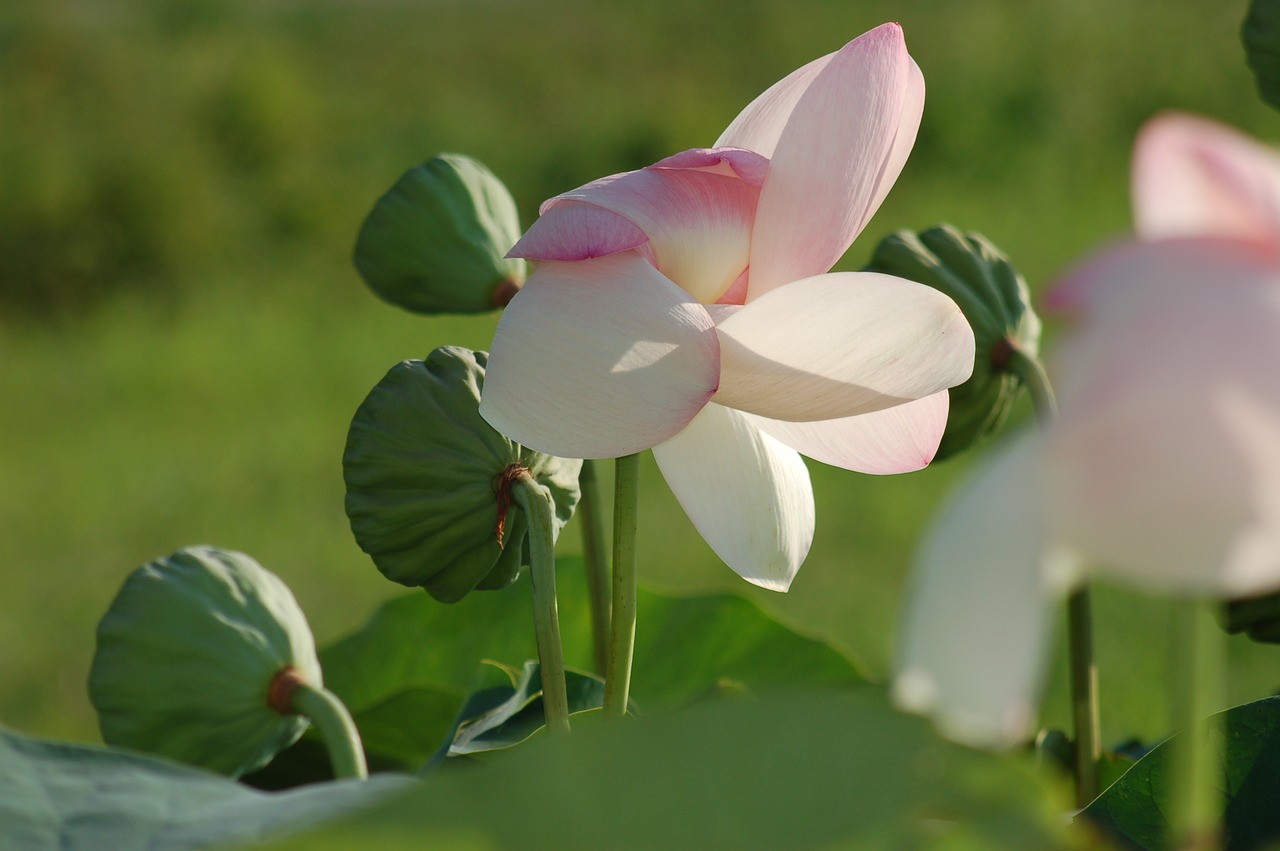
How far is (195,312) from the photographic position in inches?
104

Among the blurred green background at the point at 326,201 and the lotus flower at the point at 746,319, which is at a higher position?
the lotus flower at the point at 746,319

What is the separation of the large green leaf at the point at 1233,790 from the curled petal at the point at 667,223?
11 centimetres

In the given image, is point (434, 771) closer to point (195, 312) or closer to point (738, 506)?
point (738, 506)

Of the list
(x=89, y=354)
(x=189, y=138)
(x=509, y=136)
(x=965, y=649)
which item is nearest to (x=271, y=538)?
(x=89, y=354)

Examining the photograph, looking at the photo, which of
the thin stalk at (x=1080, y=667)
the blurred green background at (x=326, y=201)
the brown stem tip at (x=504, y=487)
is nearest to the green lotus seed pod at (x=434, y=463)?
the brown stem tip at (x=504, y=487)

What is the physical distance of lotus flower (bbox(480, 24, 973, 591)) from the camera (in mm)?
203

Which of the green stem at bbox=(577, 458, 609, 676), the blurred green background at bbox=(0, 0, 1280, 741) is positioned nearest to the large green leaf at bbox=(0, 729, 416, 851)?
the green stem at bbox=(577, 458, 609, 676)

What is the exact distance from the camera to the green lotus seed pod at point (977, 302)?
1.00ft

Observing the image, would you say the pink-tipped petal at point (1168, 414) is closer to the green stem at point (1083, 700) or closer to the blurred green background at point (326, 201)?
the green stem at point (1083, 700)

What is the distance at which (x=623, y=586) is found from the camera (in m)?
0.24

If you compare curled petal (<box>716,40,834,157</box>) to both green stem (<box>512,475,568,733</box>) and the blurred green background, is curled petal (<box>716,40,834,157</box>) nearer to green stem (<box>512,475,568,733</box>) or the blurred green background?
green stem (<box>512,475,568,733</box>)

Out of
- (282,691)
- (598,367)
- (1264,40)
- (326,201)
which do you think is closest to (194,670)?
(282,691)

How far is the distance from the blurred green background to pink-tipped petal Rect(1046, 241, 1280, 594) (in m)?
1.31

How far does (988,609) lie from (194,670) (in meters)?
0.21
